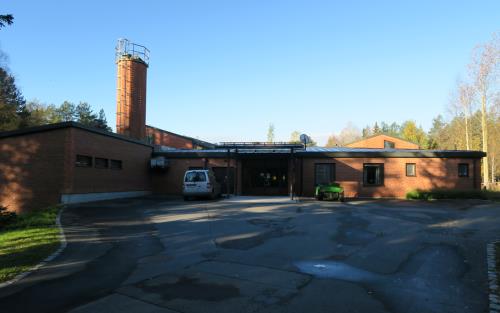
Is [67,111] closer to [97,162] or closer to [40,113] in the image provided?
[40,113]

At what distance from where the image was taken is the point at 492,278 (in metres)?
5.92

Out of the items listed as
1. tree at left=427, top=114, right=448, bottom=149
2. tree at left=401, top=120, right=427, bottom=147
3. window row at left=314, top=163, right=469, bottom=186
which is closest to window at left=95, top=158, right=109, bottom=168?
window row at left=314, top=163, right=469, bottom=186

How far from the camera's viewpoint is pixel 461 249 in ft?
27.2

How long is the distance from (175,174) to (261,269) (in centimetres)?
2184

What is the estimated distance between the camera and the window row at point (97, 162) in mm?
18891

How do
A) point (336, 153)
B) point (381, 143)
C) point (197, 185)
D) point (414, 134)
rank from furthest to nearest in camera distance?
1. point (414, 134)
2. point (381, 143)
3. point (336, 153)
4. point (197, 185)

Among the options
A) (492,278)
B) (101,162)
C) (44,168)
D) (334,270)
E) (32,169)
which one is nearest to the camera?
(492,278)

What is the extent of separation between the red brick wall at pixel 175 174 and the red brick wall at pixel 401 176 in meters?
8.03

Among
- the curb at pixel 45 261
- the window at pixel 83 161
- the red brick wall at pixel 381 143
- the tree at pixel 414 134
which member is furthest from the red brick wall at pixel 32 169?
the tree at pixel 414 134

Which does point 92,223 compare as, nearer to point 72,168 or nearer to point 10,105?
point 72,168

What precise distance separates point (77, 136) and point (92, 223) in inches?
328

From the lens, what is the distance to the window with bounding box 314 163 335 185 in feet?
86.8

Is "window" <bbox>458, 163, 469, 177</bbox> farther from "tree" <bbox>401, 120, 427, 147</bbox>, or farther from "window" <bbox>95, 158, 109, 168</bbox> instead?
"tree" <bbox>401, 120, 427, 147</bbox>

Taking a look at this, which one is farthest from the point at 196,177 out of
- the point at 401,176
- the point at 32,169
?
the point at 401,176
